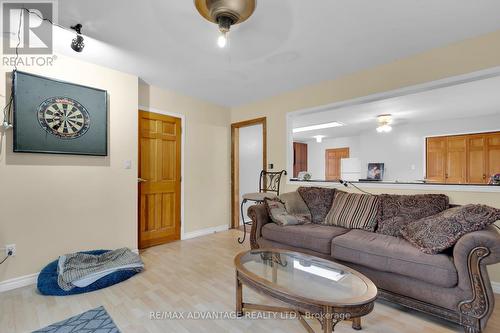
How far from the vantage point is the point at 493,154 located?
491cm

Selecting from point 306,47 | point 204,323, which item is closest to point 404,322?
point 204,323

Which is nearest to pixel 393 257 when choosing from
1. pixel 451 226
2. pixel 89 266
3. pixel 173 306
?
pixel 451 226

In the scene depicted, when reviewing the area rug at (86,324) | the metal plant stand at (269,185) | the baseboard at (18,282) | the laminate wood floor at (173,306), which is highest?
the metal plant stand at (269,185)

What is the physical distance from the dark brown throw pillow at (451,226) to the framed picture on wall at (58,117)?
3403 millimetres

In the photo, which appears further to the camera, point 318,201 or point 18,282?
point 318,201

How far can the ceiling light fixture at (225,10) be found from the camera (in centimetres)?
171

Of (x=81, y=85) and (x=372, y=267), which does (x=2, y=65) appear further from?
(x=372, y=267)

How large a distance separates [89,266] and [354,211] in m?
2.93

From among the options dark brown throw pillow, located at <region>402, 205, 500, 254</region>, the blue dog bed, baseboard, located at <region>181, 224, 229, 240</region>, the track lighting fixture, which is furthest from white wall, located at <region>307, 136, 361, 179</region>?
the track lighting fixture

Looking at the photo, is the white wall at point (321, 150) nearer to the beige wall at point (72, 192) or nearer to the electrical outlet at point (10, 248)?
the beige wall at point (72, 192)

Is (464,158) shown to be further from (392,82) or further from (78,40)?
(78,40)

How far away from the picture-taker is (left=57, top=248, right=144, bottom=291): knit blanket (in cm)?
227

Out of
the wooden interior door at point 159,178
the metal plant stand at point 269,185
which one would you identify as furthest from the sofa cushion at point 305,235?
the wooden interior door at point 159,178

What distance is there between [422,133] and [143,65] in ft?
20.3
